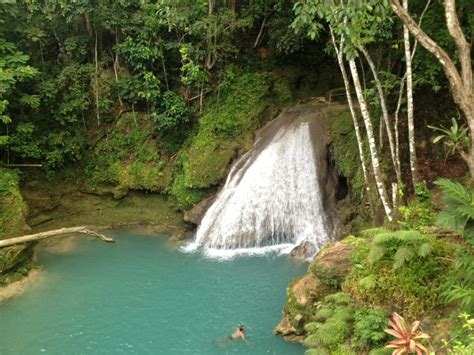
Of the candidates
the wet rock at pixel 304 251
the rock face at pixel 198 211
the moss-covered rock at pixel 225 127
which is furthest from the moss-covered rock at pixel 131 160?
the wet rock at pixel 304 251

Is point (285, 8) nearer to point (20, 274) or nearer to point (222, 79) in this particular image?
point (222, 79)

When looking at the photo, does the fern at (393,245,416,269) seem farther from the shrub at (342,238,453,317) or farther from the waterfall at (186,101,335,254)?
the waterfall at (186,101,335,254)

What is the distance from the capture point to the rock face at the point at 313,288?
814cm

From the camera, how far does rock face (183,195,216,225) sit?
1419 cm

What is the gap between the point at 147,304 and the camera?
10.5 meters

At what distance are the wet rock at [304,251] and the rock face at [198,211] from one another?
3394mm

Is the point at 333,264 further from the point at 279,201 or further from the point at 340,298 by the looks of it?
the point at 279,201

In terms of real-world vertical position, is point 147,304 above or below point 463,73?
below

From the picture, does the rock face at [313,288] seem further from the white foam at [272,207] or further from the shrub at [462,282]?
the white foam at [272,207]

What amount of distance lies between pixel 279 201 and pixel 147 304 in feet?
15.9

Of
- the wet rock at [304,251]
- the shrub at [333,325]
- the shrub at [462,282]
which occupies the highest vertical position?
the shrub at [462,282]

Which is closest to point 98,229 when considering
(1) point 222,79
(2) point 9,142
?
(2) point 9,142

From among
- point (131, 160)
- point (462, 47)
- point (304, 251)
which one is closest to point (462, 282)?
point (462, 47)

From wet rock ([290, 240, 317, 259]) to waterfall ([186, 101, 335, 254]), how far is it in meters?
0.36
